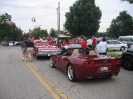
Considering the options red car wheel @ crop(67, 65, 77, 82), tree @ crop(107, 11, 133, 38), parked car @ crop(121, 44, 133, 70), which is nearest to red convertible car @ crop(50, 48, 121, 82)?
red car wheel @ crop(67, 65, 77, 82)

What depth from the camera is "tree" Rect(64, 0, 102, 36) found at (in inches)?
1129

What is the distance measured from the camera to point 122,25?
154 ft

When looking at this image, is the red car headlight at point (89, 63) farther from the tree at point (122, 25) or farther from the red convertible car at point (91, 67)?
the tree at point (122, 25)

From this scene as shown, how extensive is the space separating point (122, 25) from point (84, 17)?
21809 millimetres

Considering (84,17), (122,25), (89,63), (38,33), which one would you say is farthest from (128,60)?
(38,33)

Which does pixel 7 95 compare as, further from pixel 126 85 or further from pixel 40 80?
pixel 126 85

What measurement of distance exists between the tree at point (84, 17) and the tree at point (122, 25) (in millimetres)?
18786

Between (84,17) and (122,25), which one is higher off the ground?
(122,25)

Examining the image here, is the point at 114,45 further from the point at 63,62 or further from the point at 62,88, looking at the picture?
the point at 62,88

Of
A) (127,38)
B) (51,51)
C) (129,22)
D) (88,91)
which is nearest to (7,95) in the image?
(88,91)

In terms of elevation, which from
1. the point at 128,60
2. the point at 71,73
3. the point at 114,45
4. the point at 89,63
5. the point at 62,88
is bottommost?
the point at 62,88

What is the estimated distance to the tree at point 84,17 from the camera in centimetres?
2869

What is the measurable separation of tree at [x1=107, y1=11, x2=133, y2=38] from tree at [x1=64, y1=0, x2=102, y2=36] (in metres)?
18.8

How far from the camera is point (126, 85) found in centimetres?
565
